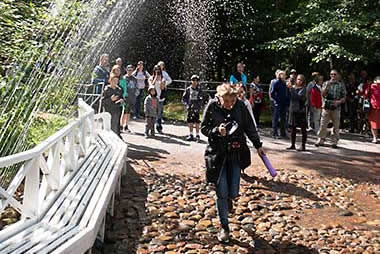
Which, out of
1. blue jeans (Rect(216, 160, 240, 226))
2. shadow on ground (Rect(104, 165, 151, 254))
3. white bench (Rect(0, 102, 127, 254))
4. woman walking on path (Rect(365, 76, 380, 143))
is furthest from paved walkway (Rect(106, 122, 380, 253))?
woman walking on path (Rect(365, 76, 380, 143))

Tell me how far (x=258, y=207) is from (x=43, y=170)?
124 inches

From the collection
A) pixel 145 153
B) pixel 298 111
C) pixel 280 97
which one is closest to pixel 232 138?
pixel 145 153

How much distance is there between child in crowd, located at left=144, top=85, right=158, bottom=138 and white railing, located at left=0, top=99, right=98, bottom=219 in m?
4.49

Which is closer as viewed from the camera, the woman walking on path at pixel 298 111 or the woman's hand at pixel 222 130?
the woman's hand at pixel 222 130

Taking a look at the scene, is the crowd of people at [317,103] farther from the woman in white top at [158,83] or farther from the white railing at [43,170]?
the white railing at [43,170]

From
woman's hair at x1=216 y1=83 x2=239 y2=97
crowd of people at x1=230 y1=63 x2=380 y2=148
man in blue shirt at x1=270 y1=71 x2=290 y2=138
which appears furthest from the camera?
man in blue shirt at x1=270 y1=71 x2=290 y2=138

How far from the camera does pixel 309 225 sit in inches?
226

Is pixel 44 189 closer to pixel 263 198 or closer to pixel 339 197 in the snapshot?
pixel 263 198

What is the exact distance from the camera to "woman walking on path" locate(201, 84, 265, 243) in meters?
5.10

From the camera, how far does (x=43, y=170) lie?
170 inches

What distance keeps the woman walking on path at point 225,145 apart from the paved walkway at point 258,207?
1.80ft

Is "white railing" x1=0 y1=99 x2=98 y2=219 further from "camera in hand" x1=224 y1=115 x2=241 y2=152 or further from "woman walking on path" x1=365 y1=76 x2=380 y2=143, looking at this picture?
"woman walking on path" x1=365 y1=76 x2=380 y2=143

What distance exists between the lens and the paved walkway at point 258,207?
16.8ft

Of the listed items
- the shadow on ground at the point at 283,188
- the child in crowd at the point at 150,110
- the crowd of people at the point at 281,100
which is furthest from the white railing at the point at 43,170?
the child in crowd at the point at 150,110
